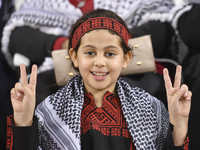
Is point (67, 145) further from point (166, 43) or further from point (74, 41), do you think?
point (166, 43)

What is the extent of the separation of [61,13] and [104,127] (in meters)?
0.85

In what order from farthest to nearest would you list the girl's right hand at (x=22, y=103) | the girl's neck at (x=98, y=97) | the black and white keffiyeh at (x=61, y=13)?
the black and white keffiyeh at (x=61, y=13) < the girl's neck at (x=98, y=97) < the girl's right hand at (x=22, y=103)

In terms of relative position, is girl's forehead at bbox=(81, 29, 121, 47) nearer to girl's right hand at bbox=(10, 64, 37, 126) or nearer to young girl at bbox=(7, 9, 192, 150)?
young girl at bbox=(7, 9, 192, 150)

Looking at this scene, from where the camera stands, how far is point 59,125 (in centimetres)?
84

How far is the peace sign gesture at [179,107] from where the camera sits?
753 millimetres

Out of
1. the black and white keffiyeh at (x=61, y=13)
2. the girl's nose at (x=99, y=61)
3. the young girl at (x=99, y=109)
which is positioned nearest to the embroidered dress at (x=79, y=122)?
the young girl at (x=99, y=109)

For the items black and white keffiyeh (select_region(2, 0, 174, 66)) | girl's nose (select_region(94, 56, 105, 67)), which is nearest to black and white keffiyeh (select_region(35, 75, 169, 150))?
girl's nose (select_region(94, 56, 105, 67))

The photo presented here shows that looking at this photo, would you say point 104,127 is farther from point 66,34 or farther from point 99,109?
point 66,34

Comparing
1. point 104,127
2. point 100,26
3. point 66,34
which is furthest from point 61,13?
point 104,127

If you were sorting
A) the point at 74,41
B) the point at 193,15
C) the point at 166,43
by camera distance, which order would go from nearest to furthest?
the point at 74,41
the point at 193,15
the point at 166,43

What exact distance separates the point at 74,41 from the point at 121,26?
15 cm

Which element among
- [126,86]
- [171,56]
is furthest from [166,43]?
[126,86]

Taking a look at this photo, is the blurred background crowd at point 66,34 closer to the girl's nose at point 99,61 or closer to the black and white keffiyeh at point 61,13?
the black and white keffiyeh at point 61,13

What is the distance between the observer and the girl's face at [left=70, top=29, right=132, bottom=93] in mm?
794
